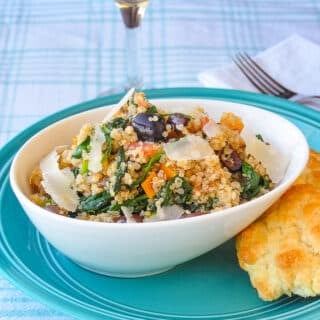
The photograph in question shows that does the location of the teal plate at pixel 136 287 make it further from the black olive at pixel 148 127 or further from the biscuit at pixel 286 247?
the black olive at pixel 148 127

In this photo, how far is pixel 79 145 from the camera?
44.9 inches

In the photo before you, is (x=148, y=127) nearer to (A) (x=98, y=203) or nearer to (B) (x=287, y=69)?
(A) (x=98, y=203)

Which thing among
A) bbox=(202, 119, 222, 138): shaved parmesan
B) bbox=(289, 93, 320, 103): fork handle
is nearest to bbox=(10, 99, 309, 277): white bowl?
bbox=(202, 119, 222, 138): shaved parmesan

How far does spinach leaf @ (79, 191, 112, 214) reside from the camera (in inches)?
42.9

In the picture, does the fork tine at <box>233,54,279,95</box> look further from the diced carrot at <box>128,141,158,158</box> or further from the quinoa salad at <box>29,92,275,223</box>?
the diced carrot at <box>128,141,158,158</box>

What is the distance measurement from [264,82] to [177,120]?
63 cm

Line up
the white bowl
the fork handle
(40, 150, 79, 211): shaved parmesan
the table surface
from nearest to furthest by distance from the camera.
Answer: the white bowl
(40, 150, 79, 211): shaved parmesan
the fork handle
the table surface

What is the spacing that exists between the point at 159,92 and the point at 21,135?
0.97ft

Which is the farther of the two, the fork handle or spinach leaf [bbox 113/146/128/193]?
the fork handle

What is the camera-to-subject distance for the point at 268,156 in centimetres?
121

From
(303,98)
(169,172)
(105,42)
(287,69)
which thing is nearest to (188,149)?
(169,172)

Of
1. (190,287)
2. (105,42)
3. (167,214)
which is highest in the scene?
(167,214)

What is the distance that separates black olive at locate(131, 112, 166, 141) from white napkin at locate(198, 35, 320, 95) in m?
0.62

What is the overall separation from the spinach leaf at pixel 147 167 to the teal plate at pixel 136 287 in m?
0.14
